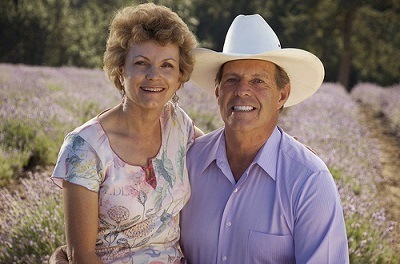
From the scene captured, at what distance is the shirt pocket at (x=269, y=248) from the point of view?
2746 mm

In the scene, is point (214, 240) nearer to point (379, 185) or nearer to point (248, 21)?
point (248, 21)

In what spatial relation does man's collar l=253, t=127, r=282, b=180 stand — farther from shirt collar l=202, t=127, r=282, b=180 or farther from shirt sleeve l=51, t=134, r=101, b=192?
shirt sleeve l=51, t=134, r=101, b=192

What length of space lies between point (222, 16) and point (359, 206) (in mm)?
39061

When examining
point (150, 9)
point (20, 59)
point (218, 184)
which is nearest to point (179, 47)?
point (150, 9)

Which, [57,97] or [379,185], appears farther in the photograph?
[57,97]

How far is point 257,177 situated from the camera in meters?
2.88

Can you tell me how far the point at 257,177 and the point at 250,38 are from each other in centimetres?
84

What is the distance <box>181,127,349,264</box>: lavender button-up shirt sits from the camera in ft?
8.61

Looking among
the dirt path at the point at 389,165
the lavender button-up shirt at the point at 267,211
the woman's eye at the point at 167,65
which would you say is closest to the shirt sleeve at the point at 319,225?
the lavender button-up shirt at the point at 267,211

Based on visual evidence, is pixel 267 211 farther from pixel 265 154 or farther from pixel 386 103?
pixel 386 103

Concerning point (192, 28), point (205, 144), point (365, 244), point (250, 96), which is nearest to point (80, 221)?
point (205, 144)

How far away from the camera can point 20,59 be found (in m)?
27.3

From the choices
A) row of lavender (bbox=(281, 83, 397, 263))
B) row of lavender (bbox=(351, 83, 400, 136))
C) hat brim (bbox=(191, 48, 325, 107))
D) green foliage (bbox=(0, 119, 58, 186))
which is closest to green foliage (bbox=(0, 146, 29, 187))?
green foliage (bbox=(0, 119, 58, 186))

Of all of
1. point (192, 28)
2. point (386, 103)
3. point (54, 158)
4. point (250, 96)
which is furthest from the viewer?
point (192, 28)
